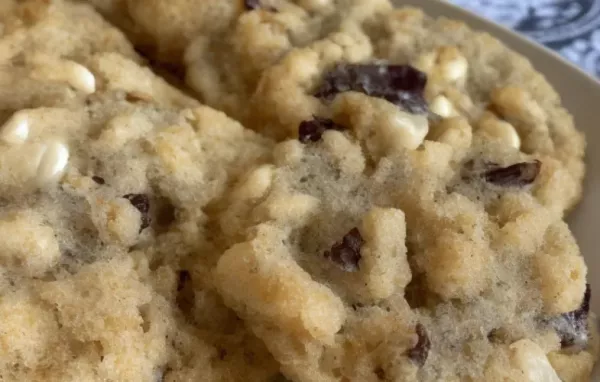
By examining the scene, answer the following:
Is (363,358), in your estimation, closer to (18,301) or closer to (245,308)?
(245,308)

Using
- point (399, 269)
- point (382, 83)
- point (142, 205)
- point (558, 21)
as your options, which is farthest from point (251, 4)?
point (558, 21)

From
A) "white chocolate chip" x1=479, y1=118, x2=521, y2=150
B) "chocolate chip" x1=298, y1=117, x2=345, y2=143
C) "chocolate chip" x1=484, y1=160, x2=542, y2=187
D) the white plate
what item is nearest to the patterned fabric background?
the white plate

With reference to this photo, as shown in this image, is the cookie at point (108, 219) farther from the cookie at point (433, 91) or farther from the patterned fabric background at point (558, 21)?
the patterned fabric background at point (558, 21)

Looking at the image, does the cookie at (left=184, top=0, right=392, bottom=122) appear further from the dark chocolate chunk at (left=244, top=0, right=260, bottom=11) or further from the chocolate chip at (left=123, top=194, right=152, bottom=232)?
the chocolate chip at (left=123, top=194, right=152, bottom=232)

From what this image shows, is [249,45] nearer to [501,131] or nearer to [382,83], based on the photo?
[382,83]

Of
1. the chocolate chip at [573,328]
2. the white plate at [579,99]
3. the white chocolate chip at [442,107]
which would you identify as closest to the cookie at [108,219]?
the white chocolate chip at [442,107]

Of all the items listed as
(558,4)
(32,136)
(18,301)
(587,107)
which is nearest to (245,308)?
(18,301)
